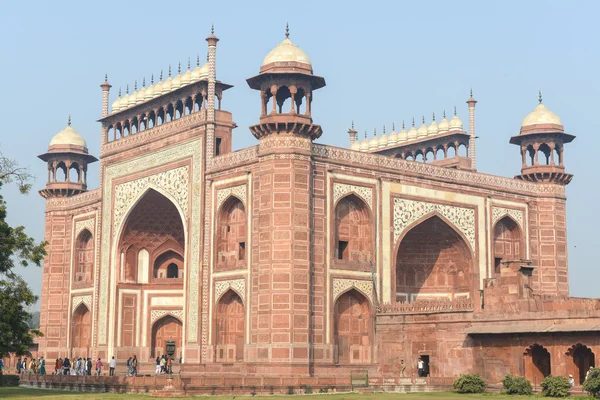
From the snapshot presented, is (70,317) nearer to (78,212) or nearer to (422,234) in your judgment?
(78,212)

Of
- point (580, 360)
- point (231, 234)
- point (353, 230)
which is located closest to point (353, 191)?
point (353, 230)

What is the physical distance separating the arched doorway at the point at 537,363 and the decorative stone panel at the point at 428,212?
734cm

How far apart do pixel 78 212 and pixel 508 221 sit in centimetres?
1838

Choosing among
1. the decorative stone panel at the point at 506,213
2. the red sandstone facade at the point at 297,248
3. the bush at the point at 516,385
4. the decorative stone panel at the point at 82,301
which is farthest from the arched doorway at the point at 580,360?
the decorative stone panel at the point at 82,301

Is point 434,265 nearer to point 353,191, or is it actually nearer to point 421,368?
point 353,191

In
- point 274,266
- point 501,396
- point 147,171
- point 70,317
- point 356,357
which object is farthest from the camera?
point 70,317

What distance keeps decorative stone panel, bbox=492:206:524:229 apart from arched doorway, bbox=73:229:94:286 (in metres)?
17.1

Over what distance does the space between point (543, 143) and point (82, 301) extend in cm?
2015

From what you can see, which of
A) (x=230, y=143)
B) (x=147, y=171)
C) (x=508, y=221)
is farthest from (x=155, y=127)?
(x=508, y=221)

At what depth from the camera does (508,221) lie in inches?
1415

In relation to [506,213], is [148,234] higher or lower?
lower

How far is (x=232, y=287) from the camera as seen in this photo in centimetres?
3020

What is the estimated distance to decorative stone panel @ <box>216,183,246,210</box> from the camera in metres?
30.2

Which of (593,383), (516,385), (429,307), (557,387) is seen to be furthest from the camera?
(429,307)
